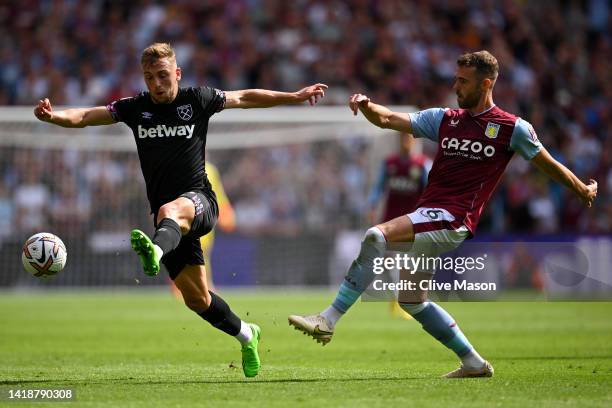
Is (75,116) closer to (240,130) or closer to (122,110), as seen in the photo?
(122,110)

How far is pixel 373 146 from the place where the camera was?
22594 mm


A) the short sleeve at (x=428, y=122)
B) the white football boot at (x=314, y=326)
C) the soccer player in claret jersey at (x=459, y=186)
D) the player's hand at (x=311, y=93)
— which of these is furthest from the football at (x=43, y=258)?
the short sleeve at (x=428, y=122)

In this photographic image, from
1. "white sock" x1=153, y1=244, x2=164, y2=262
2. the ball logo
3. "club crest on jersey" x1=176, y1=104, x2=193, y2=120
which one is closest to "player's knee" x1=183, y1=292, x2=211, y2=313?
"white sock" x1=153, y1=244, x2=164, y2=262

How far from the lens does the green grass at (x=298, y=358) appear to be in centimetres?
719

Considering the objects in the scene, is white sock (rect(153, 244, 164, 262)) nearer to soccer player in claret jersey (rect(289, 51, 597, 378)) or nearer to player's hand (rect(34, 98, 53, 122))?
soccer player in claret jersey (rect(289, 51, 597, 378))

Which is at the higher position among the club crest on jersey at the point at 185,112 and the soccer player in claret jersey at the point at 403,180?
the club crest on jersey at the point at 185,112

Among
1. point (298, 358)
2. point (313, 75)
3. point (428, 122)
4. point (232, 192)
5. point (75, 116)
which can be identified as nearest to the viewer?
point (428, 122)

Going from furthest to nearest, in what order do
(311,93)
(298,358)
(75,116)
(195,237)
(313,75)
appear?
(313,75)
(298,358)
(311,93)
(75,116)
(195,237)

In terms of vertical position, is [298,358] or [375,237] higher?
[375,237]

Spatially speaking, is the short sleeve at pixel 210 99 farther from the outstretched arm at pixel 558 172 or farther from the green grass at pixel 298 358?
the outstretched arm at pixel 558 172

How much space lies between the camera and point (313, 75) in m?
26.4

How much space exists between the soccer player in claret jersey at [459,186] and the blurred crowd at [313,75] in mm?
14363

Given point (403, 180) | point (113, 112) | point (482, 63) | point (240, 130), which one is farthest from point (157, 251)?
point (240, 130)

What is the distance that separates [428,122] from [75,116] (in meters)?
2.96
